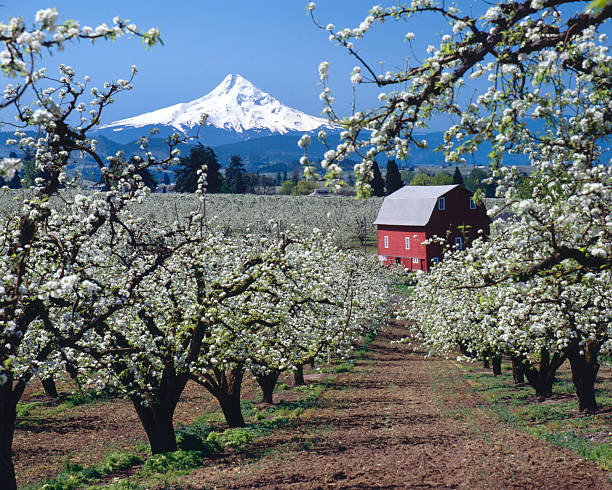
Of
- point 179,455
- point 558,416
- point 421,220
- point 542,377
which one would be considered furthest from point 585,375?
point 421,220

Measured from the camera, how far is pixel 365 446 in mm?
16359

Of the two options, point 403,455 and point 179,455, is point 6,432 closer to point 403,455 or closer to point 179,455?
point 179,455

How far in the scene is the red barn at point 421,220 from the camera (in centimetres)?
7262

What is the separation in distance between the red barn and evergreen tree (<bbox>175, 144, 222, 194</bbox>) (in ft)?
147

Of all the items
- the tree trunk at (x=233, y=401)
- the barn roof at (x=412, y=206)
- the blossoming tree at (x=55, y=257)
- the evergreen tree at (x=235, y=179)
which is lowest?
the tree trunk at (x=233, y=401)

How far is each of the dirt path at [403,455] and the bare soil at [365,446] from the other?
0.03 meters

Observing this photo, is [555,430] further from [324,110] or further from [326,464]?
[324,110]

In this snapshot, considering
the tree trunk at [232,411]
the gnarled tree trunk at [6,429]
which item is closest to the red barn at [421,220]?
the tree trunk at [232,411]

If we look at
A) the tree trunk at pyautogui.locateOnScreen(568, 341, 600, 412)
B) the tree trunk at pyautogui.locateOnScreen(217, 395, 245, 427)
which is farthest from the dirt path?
the tree trunk at pyautogui.locateOnScreen(568, 341, 600, 412)

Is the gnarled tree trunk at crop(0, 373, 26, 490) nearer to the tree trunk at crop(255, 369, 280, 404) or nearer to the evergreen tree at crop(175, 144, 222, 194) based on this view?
the tree trunk at crop(255, 369, 280, 404)

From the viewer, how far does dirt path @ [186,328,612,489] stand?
491 inches

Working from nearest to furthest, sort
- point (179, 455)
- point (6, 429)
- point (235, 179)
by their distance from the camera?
point (6, 429) → point (179, 455) → point (235, 179)

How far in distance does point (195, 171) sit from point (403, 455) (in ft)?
336

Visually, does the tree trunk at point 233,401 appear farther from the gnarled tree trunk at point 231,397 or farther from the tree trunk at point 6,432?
the tree trunk at point 6,432
